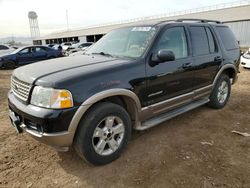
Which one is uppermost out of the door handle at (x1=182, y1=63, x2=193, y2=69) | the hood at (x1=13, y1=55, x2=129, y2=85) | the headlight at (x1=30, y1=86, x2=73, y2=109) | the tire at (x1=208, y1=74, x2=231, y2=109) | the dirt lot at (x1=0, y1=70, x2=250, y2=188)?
the hood at (x1=13, y1=55, x2=129, y2=85)

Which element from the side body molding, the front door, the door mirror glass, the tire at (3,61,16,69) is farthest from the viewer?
the tire at (3,61,16,69)

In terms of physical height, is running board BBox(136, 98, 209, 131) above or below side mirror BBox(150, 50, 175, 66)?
below

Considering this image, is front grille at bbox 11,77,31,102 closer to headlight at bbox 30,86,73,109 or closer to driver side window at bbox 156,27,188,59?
headlight at bbox 30,86,73,109

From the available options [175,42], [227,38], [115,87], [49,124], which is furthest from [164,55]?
[227,38]

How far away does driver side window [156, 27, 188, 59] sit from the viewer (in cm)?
339

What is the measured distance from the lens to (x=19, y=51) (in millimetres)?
12391

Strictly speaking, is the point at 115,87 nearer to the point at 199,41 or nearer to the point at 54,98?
the point at 54,98

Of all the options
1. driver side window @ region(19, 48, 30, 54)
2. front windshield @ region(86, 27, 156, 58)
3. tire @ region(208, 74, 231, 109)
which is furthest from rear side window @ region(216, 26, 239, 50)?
driver side window @ region(19, 48, 30, 54)

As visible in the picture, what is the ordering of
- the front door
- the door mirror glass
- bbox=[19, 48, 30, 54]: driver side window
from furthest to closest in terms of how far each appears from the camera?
bbox=[19, 48, 30, 54]: driver side window → the front door → the door mirror glass

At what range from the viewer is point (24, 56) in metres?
12.5

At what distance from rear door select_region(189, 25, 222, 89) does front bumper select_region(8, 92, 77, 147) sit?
8.61ft

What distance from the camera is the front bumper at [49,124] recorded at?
2307 millimetres

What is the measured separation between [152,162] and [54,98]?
63.6 inches

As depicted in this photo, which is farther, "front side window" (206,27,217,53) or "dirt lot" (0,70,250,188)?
"front side window" (206,27,217,53)
